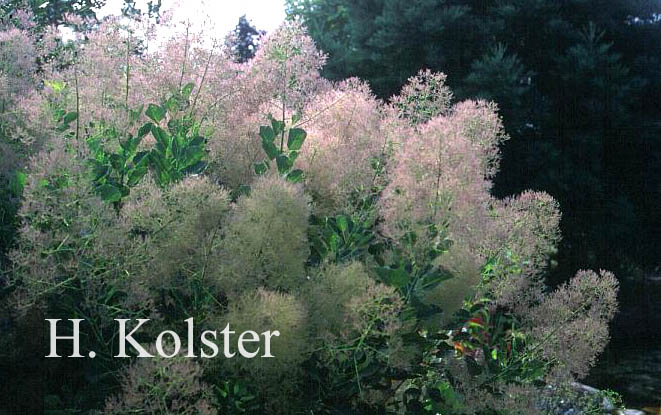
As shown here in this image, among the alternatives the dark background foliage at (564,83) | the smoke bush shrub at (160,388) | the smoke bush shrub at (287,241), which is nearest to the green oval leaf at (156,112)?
the smoke bush shrub at (287,241)

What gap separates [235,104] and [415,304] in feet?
2.51

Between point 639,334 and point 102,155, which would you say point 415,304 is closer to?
point 102,155

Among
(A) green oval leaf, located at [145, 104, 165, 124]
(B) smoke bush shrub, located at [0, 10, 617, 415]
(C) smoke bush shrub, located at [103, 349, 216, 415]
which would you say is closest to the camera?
(C) smoke bush shrub, located at [103, 349, 216, 415]

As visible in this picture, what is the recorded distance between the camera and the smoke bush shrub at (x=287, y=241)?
1.35 meters

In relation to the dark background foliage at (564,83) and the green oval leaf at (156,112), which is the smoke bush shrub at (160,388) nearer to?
the green oval leaf at (156,112)

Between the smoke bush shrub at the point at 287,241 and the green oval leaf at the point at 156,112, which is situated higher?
the green oval leaf at the point at 156,112

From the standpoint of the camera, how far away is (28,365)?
1.49 metres

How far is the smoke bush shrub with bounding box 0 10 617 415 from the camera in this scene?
135cm

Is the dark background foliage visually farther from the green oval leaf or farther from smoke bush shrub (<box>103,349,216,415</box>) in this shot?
smoke bush shrub (<box>103,349,216,415</box>)

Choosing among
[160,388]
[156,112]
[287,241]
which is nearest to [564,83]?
[156,112]

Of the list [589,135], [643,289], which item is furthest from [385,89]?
[643,289]

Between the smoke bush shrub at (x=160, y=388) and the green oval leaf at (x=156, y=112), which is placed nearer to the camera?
the smoke bush shrub at (x=160, y=388)

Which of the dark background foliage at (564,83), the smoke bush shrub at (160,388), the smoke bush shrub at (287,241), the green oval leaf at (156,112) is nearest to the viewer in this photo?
the smoke bush shrub at (160,388)

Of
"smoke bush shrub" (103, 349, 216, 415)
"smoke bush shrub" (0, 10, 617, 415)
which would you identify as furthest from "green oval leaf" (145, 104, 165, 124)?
"smoke bush shrub" (103, 349, 216, 415)
